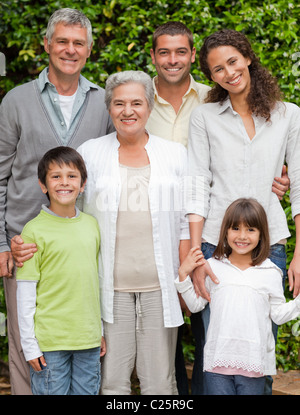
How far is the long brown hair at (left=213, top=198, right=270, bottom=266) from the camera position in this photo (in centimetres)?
288

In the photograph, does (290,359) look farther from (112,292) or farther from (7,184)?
(7,184)

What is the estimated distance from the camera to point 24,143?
10.4 ft

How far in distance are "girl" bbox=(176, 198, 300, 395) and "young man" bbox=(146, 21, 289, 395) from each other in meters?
0.43

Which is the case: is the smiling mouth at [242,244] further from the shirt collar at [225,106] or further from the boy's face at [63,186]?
the boy's face at [63,186]

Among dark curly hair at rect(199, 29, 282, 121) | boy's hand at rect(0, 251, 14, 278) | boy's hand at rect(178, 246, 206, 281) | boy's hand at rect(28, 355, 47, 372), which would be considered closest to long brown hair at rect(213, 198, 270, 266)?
boy's hand at rect(178, 246, 206, 281)

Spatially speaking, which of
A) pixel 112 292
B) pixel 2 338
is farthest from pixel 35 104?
pixel 2 338

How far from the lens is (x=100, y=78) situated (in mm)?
4371

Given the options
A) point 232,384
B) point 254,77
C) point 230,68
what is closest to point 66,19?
point 230,68

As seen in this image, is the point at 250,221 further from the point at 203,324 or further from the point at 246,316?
the point at 203,324

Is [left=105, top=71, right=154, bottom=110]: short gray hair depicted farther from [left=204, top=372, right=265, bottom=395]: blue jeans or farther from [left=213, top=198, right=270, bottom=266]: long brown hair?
[left=204, top=372, right=265, bottom=395]: blue jeans

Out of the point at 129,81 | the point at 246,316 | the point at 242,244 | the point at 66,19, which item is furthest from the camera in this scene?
the point at 66,19

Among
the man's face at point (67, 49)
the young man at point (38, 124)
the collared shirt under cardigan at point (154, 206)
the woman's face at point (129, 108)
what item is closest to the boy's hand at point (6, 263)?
the young man at point (38, 124)

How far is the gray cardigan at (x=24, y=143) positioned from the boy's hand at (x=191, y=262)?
81cm

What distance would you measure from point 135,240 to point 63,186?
0.42 m
